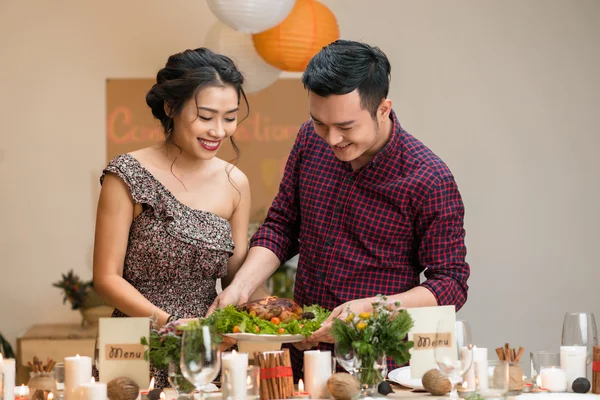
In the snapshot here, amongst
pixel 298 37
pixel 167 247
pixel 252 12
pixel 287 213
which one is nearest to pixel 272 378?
pixel 167 247

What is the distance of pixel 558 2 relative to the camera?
17.8ft

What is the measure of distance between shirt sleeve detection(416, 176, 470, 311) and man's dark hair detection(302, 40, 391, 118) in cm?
30

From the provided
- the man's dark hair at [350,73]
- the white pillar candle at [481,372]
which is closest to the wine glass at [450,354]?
the white pillar candle at [481,372]

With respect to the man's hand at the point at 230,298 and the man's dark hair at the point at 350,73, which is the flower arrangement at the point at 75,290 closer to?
the man's hand at the point at 230,298

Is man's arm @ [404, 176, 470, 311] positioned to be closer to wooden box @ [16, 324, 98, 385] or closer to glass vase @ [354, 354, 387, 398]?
glass vase @ [354, 354, 387, 398]

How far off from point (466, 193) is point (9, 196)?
2.84m

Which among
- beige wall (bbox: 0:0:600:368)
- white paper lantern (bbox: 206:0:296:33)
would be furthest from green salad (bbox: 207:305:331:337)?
beige wall (bbox: 0:0:600:368)

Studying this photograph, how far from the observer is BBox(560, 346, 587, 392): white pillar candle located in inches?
84.0

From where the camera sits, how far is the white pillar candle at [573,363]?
2135mm

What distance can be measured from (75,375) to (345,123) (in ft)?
3.01

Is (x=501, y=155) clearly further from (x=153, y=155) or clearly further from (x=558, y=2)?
(x=153, y=155)

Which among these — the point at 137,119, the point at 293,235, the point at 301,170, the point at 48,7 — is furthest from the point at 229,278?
the point at 48,7

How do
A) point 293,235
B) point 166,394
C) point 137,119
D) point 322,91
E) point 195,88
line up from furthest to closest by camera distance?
point 137,119
point 293,235
point 195,88
point 322,91
point 166,394

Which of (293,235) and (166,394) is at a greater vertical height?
(293,235)
